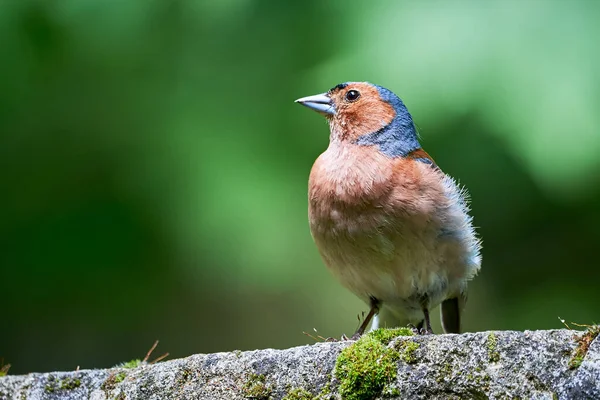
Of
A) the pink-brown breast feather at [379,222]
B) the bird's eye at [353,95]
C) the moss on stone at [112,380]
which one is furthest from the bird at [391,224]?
the moss on stone at [112,380]

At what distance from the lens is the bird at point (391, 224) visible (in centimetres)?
348

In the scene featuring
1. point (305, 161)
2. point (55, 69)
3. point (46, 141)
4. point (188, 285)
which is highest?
point (55, 69)

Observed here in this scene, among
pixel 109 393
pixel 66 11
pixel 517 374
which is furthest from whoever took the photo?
pixel 66 11

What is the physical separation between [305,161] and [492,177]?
1362mm

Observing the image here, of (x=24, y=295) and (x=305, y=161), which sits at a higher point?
(x=305, y=161)

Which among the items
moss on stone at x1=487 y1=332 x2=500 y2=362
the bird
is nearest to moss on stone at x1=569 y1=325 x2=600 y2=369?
moss on stone at x1=487 y1=332 x2=500 y2=362

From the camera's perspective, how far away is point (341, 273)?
372 cm

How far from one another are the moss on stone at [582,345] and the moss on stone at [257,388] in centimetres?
89

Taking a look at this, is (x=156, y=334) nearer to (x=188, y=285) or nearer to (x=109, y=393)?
(x=188, y=285)

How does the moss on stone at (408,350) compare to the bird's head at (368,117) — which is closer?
the moss on stone at (408,350)

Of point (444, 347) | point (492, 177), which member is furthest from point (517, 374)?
point (492, 177)

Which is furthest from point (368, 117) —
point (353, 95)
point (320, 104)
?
point (320, 104)

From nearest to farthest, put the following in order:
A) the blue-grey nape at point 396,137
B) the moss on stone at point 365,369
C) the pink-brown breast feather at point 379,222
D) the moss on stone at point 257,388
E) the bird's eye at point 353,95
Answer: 1. the moss on stone at point 365,369
2. the moss on stone at point 257,388
3. the pink-brown breast feather at point 379,222
4. the blue-grey nape at point 396,137
5. the bird's eye at point 353,95

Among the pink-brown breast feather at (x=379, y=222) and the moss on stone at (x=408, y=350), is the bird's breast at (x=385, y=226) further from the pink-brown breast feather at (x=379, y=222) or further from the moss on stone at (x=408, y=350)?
the moss on stone at (x=408, y=350)
